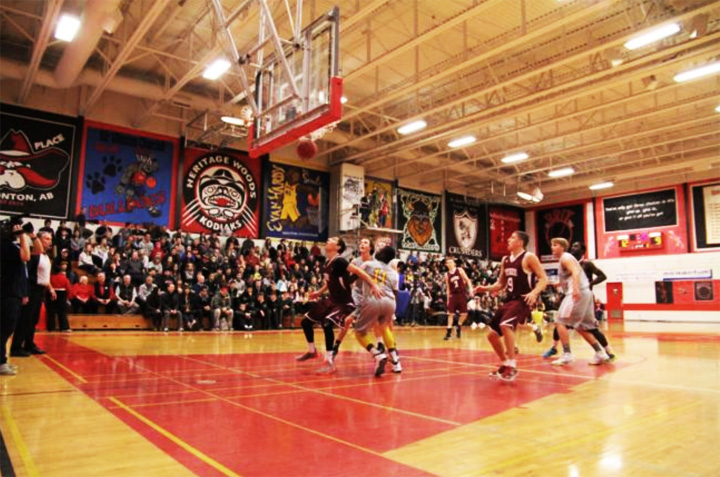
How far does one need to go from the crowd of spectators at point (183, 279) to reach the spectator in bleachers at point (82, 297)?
0.02 meters

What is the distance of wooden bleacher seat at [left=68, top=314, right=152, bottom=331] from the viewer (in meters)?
12.6

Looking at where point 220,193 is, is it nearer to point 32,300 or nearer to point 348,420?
point 32,300

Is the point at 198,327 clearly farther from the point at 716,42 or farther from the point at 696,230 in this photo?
the point at 696,230

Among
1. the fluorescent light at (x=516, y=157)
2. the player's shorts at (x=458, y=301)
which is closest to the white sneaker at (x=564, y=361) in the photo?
the player's shorts at (x=458, y=301)

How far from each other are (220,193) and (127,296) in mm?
6602

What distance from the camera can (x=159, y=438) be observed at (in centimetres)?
300

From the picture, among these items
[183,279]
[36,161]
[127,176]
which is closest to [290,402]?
[183,279]

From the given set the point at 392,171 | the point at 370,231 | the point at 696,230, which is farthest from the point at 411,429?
the point at 696,230

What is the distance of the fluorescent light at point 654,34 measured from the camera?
11.8m

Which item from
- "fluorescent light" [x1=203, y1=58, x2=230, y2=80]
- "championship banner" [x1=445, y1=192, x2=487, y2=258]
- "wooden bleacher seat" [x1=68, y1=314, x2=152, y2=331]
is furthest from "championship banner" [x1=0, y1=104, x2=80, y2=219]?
Result: "championship banner" [x1=445, y1=192, x2=487, y2=258]

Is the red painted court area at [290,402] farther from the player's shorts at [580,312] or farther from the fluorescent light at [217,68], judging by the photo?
the fluorescent light at [217,68]

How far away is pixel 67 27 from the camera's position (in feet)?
37.0

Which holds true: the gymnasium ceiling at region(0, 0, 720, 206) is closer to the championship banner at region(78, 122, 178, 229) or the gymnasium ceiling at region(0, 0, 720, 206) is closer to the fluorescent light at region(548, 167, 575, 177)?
the fluorescent light at region(548, 167, 575, 177)

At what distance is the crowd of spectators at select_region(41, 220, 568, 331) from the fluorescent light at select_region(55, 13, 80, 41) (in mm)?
4771
